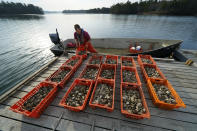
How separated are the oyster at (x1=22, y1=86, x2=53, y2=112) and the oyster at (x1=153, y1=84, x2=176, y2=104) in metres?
2.74

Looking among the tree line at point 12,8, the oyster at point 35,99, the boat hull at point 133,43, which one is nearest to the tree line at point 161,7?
the boat hull at point 133,43

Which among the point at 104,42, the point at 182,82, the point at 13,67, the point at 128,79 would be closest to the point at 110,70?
the point at 128,79

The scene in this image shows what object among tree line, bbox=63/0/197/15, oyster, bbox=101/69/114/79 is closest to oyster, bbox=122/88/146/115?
oyster, bbox=101/69/114/79

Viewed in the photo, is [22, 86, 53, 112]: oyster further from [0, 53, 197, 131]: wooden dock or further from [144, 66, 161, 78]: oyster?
[144, 66, 161, 78]: oyster

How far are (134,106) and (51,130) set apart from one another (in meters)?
1.71

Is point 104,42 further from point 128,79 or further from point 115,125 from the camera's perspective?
point 115,125

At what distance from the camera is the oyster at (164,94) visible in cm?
184

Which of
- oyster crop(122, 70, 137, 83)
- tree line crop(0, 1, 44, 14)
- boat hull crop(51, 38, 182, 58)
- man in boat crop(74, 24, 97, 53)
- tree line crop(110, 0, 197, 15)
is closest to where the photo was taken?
oyster crop(122, 70, 137, 83)

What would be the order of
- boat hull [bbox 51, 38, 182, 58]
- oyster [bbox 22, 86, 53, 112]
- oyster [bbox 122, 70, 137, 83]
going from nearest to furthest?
oyster [bbox 22, 86, 53, 112] → oyster [bbox 122, 70, 137, 83] → boat hull [bbox 51, 38, 182, 58]

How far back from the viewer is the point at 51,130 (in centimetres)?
164

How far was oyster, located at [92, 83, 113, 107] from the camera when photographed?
185 centimetres

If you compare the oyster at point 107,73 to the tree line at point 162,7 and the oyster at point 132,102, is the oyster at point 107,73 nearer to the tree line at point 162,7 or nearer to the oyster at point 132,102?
the oyster at point 132,102

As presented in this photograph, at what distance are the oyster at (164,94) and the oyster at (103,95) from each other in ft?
3.70

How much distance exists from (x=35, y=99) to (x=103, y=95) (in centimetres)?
159
